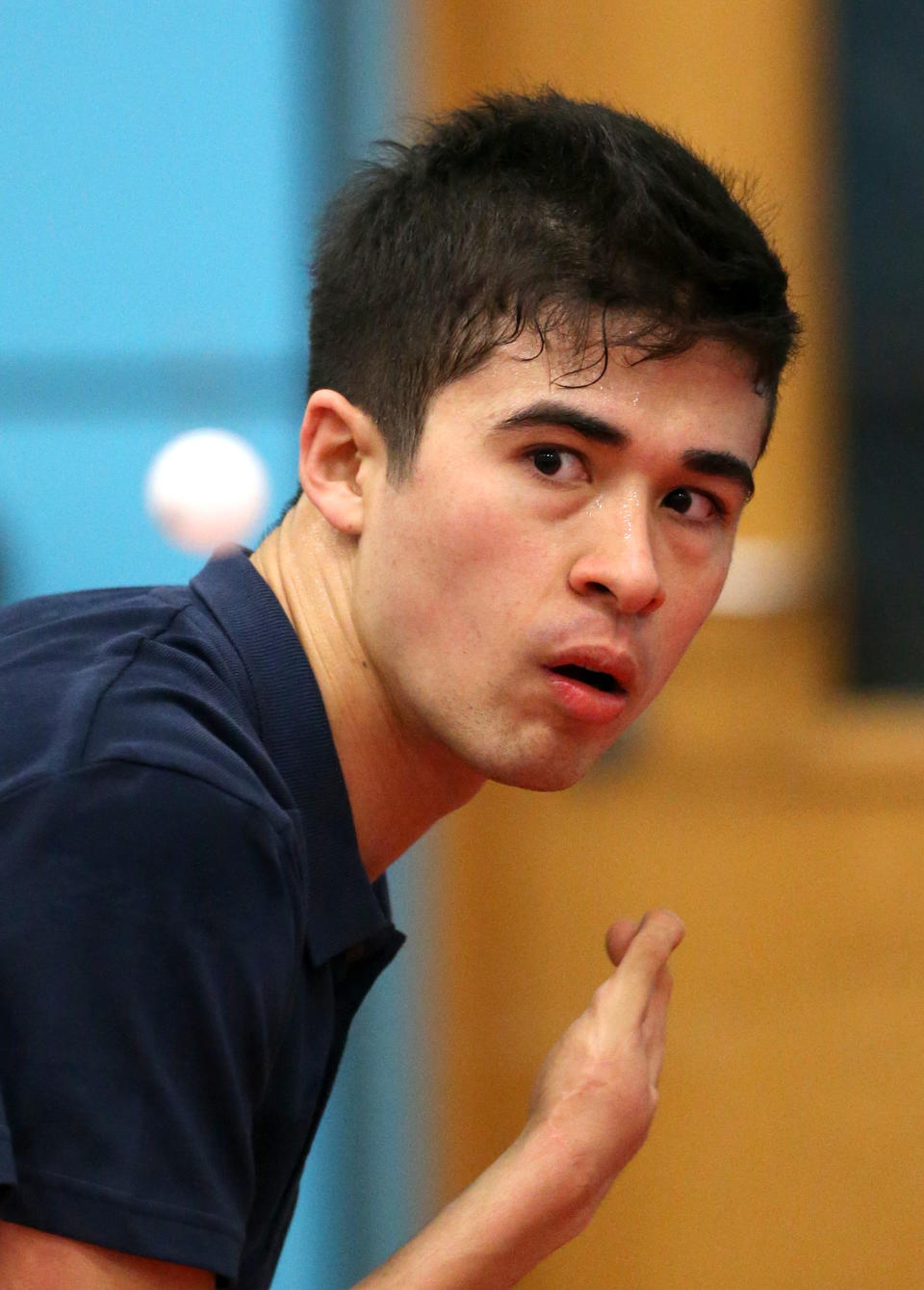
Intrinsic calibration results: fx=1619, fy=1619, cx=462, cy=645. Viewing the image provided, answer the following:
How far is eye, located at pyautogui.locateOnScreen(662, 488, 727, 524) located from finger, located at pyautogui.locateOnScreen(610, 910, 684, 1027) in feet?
0.91

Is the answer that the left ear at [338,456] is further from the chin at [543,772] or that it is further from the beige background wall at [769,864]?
the beige background wall at [769,864]

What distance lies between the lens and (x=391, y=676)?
1105 millimetres

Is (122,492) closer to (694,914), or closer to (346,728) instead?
(694,914)

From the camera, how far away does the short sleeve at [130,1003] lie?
2.68ft

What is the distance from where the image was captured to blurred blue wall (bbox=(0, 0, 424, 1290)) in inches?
91.3

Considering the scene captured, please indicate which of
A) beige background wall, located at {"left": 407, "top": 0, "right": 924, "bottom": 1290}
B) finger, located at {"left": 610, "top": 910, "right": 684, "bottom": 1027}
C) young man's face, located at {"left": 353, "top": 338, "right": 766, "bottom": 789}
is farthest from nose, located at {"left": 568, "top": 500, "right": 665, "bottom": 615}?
beige background wall, located at {"left": 407, "top": 0, "right": 924, "bottom": 1290}

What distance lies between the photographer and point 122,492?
2.35 m

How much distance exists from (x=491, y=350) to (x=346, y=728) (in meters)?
0.28

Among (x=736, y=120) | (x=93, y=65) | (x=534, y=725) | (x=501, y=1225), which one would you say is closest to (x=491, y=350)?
(x=534, y=725)

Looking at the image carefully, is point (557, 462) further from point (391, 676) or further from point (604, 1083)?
point (604, 1083)

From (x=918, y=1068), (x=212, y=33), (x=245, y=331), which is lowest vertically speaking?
(x=918, y=1068)

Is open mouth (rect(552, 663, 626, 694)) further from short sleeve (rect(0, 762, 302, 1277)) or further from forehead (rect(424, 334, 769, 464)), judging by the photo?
short sleeve (rect(0, 762, 302, 1277))

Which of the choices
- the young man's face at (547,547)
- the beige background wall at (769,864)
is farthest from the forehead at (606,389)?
the beige background wall at (769,864)

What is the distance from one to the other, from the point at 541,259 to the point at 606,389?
97mm
